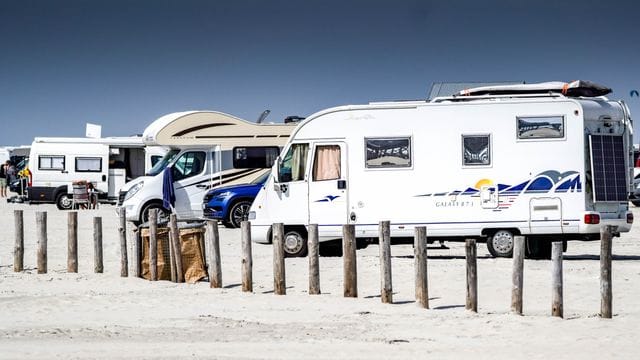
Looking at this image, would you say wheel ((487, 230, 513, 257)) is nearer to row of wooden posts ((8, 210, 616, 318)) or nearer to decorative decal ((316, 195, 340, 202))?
decorative decal ((316, 195, 340, 202))

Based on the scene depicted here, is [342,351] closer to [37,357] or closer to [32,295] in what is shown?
[37,357]

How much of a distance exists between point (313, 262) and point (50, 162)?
24.5m

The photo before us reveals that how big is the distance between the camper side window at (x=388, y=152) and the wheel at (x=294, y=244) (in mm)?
1935

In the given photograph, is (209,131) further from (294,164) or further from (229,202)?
(294,164)

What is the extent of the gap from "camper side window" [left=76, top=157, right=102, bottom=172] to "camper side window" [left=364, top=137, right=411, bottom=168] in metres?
20.5

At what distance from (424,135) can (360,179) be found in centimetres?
140

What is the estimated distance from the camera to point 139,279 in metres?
16.5

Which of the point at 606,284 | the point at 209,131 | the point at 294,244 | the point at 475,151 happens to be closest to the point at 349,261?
the point at 606,284

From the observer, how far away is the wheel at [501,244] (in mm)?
18766

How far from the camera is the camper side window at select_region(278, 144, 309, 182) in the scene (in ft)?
63.4

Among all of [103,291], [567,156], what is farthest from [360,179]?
[103,291]

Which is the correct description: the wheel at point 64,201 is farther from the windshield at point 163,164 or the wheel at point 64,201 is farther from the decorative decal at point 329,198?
the decorative decal at point 329,198

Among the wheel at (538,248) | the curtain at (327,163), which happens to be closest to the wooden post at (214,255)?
the curtain at (327,163)

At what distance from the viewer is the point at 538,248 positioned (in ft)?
63.1
